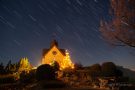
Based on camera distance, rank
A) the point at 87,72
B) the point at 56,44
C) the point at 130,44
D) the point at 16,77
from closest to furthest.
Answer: the point at 130,44 < the point at 16,77 < the point at 87,72 < the point at 56,44

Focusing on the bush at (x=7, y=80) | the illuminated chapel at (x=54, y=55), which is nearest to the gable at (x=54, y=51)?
the illuminated chapel at (x=54, y=55)

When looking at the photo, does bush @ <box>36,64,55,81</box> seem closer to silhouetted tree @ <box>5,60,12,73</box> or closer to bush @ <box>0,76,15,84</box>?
bush @ <box>0,76,15,84</box>

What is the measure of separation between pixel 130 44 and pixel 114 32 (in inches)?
81.7

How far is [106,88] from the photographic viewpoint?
1176 inches

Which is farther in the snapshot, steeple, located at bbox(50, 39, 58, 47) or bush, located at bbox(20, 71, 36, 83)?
steeple, located at bbox(50, 39, 58, 47)

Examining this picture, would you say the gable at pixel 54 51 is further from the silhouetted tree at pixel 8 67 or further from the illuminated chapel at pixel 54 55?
the silhouetted tree at pixel 8 67

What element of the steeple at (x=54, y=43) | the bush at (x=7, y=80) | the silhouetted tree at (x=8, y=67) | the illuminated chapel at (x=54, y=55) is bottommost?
the bush at (x=7, y=80)

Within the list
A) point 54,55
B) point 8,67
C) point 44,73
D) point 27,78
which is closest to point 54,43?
point 54,55

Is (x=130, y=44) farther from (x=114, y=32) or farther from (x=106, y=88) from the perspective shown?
(x=106, y=88)

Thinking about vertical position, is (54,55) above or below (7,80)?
above

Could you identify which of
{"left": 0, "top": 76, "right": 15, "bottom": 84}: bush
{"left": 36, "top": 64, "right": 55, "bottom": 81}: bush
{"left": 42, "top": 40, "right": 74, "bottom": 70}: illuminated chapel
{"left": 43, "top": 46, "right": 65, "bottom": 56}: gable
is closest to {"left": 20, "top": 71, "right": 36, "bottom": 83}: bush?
{"left": 0, "top": 76, "right": 15, "bottom": 84}: bush

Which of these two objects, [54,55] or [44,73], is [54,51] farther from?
[44,73]

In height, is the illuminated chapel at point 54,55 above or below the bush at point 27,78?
above

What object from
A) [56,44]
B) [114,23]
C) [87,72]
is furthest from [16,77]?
[56,44]
